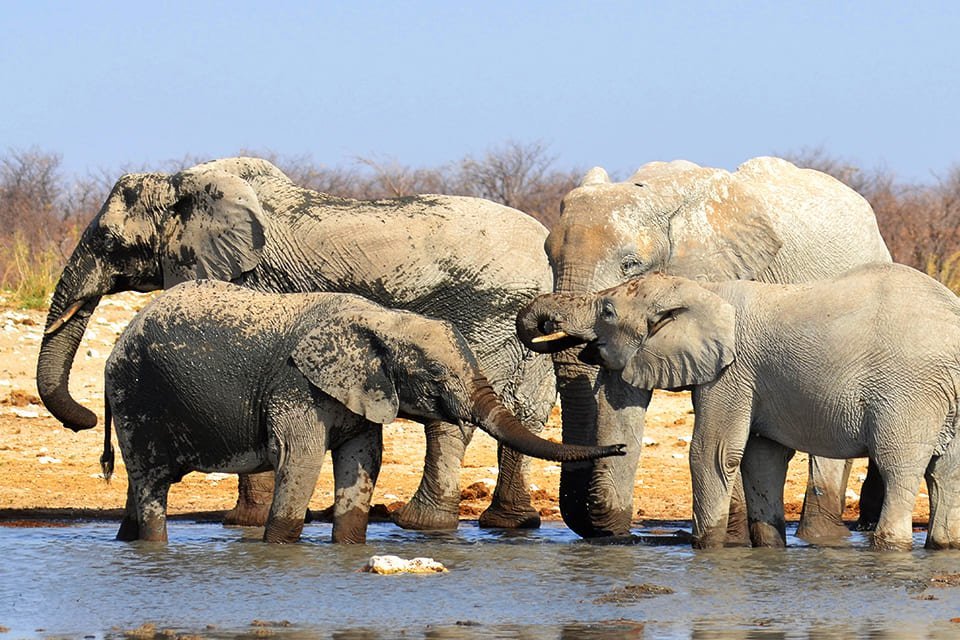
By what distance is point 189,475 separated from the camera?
1215cm

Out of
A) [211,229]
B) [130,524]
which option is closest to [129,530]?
[130,524]

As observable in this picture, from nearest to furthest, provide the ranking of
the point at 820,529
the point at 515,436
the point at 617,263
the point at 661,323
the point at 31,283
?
the point at 515,436
the point at 661,323
the point at 617,263
the point at 820,529
the point at 31,283

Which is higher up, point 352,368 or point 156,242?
point 156,242

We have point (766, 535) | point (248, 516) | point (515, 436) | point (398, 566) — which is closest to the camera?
point (398, 566)

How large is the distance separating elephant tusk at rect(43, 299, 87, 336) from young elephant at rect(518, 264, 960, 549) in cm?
290

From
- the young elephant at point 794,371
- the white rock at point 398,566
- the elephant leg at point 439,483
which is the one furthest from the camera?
the elephant leg at point 439,483

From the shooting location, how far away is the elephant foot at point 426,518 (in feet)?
31.9

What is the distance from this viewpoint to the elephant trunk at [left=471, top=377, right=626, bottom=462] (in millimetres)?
7910

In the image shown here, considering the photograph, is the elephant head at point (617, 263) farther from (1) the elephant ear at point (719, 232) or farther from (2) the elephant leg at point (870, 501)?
(2) the elephant leg at point (870, 501)

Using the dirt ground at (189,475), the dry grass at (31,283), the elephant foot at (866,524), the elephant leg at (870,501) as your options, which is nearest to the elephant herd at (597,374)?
the elephant leg at (870,501)

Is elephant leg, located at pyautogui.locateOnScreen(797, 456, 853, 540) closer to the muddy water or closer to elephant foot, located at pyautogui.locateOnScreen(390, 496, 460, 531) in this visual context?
the muddy water

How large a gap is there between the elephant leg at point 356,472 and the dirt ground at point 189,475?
7.10 feet

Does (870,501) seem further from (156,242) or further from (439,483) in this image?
(156,242)

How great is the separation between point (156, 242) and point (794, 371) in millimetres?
3668
